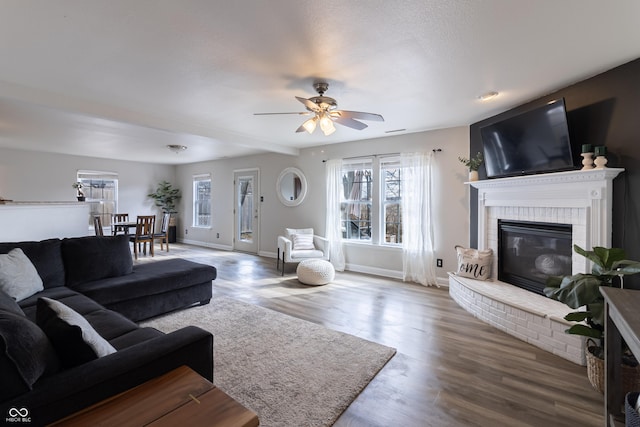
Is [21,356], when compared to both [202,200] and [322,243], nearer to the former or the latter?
[322,243]

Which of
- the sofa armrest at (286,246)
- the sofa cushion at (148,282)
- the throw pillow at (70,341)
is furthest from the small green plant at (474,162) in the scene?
the throw pillow at (70,341)

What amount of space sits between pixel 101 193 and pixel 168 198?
1.62m

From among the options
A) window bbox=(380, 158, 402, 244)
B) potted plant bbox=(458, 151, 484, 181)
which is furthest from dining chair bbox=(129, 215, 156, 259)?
potted plant bbox=(458, 151, 484, 181)

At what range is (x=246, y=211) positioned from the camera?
24.5 ft

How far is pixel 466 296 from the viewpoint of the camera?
3.56 metres

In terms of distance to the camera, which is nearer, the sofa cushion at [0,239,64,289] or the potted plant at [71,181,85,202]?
the sofa cushion at [0,239,64,289]

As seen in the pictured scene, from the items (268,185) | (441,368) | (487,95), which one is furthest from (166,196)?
(441,368)

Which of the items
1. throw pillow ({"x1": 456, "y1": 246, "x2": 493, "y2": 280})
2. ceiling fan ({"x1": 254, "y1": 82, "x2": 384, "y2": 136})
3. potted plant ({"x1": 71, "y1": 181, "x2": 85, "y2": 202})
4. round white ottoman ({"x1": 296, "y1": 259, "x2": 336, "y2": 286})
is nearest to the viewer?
ceiling fan ({"x1": 254, "y1": 82, "x2": 384, "y2": 136})

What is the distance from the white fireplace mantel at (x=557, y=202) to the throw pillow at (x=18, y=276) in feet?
16.0

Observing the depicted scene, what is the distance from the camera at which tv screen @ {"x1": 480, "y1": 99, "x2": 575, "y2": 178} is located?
282cm

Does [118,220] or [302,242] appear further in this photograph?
[118,220]

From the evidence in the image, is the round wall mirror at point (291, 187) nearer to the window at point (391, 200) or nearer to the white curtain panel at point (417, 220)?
the window at point (391, 200)

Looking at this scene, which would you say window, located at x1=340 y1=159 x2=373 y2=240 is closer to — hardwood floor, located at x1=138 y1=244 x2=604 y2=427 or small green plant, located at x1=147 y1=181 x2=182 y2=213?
hardwood floor, located at x1=138 y1=244 x2=604 y2=427

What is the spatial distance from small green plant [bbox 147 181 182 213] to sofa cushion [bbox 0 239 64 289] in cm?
618
